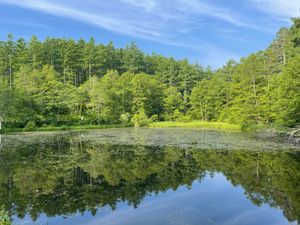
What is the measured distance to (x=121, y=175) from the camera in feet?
50.0

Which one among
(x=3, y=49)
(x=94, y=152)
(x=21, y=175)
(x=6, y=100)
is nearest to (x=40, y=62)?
(x=3, y=49)

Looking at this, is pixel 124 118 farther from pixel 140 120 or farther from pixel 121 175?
pixel 121 175

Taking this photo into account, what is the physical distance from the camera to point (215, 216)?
974 cm

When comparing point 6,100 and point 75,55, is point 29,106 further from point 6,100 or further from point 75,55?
point 75,55

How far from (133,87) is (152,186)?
156ft

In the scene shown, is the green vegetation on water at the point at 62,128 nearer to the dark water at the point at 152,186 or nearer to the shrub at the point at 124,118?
the shrub at the point at 124,118

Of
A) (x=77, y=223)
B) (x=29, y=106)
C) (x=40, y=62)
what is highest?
(x=40, y=62)

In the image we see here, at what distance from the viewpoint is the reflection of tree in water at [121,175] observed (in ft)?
36.4

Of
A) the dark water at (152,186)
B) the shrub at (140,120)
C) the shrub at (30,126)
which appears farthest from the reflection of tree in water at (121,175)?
the shrub at (140,120)

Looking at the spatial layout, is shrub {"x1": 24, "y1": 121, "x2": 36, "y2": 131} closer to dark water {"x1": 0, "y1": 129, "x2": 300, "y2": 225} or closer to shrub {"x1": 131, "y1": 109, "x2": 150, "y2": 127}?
shrub {"x1": 131, "y1": 109, "x2": 150, "y2": 127}

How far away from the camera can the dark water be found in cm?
978

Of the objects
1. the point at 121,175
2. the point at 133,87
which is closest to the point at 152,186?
the point at 121,175

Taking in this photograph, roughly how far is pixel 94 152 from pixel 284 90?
19.6 metres

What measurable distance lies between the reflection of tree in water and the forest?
13031 millimetres
